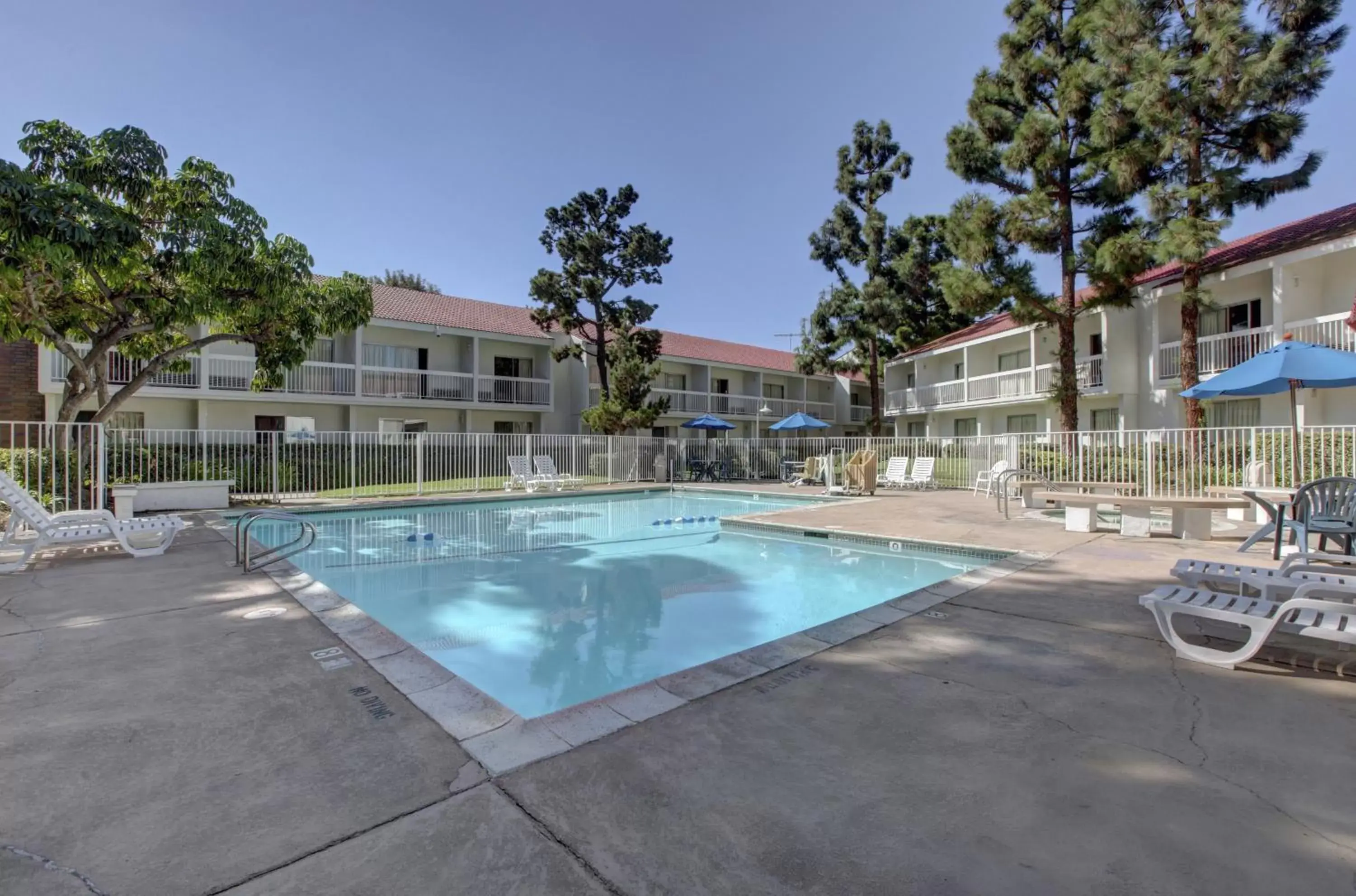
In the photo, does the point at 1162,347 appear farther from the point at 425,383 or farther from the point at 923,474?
the point at 425,383

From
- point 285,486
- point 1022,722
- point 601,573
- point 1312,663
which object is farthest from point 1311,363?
point 285,486

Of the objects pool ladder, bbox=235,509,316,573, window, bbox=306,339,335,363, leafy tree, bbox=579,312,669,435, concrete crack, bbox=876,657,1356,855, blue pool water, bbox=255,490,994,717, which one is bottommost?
blue pool water, bbox=255,490,994,717

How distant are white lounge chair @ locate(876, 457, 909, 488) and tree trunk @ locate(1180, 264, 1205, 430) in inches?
285

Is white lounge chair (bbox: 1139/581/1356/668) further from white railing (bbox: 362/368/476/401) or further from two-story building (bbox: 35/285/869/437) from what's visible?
white railing (bbox: 362/368/476/401)

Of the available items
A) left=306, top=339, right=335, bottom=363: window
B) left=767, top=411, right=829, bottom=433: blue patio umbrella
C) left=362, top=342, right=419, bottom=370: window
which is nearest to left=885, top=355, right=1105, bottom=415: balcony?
left=767, top=411, right=829, bottom=433: blue patio umbrella

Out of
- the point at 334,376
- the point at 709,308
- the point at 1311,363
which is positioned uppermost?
the point at 709,308

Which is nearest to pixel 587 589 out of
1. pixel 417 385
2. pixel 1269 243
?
pixel 417 385

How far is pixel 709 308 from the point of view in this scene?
115 ft

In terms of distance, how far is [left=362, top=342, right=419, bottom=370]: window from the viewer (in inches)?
901

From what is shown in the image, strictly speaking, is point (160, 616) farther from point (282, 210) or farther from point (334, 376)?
point (334, 376)

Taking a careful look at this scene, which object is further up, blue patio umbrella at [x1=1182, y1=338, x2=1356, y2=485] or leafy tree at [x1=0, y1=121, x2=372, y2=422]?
leafy tree at [x1=0, y1=121, x2=372, y2=422]

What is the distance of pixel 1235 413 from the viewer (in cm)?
1681

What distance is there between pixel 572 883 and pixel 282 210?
1456 cm

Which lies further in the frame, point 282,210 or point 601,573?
point 282,210
